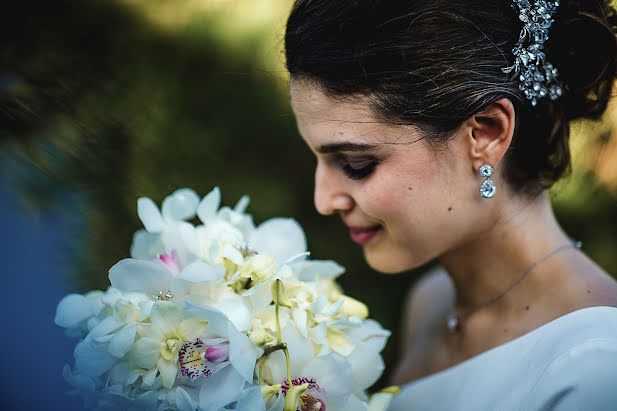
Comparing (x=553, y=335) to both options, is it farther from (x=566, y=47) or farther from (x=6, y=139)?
(x=6, y=139)

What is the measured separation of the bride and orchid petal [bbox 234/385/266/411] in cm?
64

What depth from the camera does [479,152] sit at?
4.66 ft

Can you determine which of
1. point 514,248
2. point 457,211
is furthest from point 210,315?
point 514,248

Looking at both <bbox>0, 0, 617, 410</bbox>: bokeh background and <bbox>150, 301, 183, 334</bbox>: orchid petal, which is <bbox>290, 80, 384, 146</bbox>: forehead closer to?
<bbox>0, 0, 617, 410</bbox>: bokeh background

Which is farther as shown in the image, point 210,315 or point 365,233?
point 365,233

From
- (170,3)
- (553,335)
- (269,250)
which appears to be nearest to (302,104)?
(269,250)

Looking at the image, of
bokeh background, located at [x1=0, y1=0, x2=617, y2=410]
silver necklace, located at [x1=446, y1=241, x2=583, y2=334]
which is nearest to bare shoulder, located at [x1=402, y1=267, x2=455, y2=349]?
silver necklace, located at [x1=446, y1=241, x2=583, y2=334]

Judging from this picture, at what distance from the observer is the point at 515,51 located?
1371 millimetres

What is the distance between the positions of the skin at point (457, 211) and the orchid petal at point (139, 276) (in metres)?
0.57

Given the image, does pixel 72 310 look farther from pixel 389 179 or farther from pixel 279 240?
pixel 389 179

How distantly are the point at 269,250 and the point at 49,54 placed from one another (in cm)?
89

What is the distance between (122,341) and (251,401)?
11.3 inches

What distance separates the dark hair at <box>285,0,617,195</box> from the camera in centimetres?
127

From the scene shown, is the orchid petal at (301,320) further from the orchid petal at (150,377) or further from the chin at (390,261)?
the chin at (390,261)
